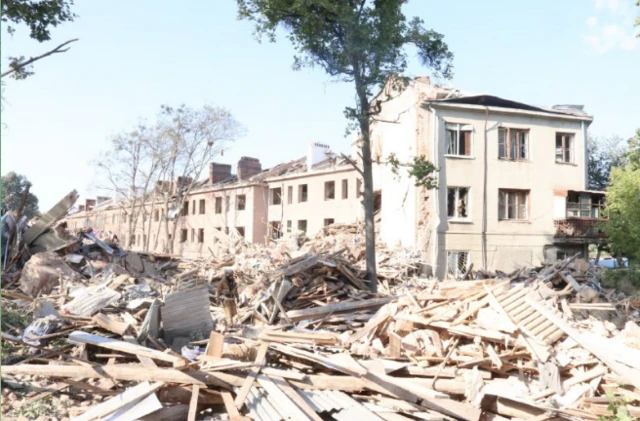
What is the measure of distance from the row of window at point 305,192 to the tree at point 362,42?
15127 mm

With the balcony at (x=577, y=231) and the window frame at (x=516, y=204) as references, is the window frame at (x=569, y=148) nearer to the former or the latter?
the window frame at (x=516, y=204)

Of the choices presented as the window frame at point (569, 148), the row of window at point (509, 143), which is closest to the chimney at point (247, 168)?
the row of window at point (509, 143)

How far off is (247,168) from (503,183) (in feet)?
76.4

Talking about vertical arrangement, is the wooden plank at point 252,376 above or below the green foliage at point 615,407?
above

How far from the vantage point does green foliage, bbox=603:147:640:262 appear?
21781 mm

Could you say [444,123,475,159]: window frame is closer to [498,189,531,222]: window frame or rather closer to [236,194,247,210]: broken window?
[498,189,531,222]: window frame

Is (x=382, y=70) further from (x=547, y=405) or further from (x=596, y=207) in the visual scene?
(x=596, y=207)

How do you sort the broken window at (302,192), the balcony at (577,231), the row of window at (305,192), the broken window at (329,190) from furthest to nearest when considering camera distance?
1. the broken window at (302,192)
2. the broken window at (329,190)
3. the row of window at (305,192)
4. the balcony at (577,231)

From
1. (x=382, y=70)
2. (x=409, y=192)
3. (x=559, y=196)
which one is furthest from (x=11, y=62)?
(x=559, y=196)

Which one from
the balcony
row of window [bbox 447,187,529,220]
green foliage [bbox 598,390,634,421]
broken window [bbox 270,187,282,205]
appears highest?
broken window [bbox 270,187,282,205]

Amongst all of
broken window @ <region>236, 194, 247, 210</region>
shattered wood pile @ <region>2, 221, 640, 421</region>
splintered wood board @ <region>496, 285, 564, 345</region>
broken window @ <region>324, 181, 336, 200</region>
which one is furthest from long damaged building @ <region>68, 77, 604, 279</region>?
broken window @ <region>236, 194, 247, 210</region>

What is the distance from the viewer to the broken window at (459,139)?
26656mm

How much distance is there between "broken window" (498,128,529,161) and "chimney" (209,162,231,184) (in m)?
26.2

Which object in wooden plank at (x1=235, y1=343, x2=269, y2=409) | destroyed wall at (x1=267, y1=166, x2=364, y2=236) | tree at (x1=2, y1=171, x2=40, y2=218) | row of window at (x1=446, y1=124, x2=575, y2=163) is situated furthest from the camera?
tree at (x1=2, y1=171, x2=40, y2=218)
